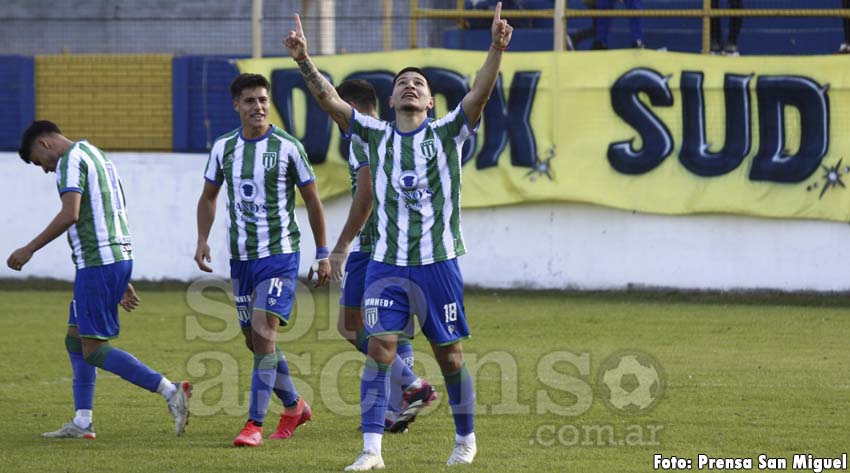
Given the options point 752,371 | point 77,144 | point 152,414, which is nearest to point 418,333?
point 752,371

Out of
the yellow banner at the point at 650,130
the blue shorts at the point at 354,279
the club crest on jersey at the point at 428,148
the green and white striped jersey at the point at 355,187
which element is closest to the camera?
the club crest on jersey at the point at 428,148

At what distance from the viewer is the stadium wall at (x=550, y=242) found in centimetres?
1577

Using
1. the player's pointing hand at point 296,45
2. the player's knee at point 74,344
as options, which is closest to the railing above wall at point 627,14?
the player's knee at point 74,344

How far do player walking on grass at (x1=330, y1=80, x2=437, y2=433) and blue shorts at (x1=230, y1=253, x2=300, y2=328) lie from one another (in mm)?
290

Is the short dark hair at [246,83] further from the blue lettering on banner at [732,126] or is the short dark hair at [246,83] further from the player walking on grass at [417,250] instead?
the blue lettering on banner at [732,126]

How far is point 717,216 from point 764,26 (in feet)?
10.9

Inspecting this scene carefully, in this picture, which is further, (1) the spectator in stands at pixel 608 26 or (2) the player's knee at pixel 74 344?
(1) the spectator in stands at pixel 608 26

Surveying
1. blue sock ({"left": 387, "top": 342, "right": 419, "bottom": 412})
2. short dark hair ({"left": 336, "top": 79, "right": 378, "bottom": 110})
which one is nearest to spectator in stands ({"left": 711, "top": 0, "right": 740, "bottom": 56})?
short dark hair ({"left": 336, "top": 79, "right": 378, "bottom": 110})

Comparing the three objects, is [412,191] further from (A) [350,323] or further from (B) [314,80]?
(A) [350,323]

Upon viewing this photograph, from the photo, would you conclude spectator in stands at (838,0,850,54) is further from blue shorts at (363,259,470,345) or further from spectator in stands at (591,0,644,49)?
blue shorts at (363,259,470,345)

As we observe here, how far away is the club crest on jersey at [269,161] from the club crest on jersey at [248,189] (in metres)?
0.13

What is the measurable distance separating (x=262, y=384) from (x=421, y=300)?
1.42 metres

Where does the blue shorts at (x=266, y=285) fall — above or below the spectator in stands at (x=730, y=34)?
below

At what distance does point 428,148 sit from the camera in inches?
285
